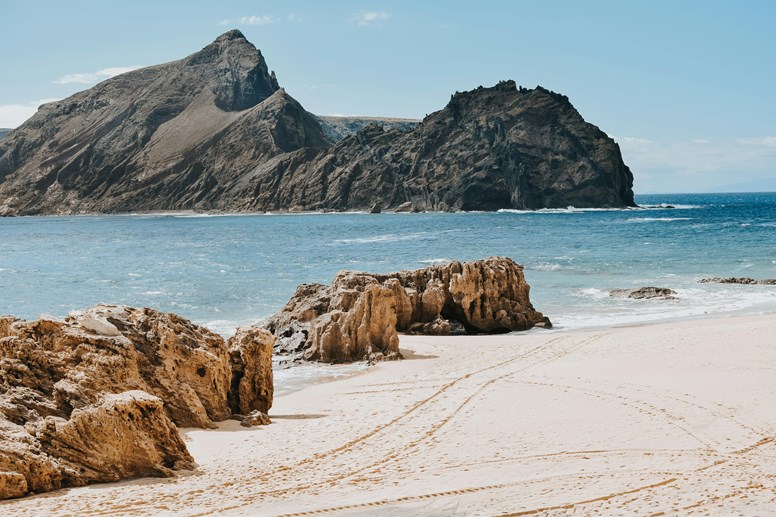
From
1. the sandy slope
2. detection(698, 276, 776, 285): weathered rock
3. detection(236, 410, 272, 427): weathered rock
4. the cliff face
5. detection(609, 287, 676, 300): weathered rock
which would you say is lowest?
detection(236, 410, 272, 427): weathered rock

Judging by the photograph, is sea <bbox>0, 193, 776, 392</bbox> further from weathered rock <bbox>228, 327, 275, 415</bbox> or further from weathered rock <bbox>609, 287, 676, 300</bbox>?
weathered rock <bbox>228, 327, 275, 415</bbox>

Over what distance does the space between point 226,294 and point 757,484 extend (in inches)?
842

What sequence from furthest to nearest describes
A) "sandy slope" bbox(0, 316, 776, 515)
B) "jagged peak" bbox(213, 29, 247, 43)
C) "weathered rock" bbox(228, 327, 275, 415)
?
"jagged peak" bbox(213, 29, 247, 43) → "weathered rock" bbox(228, 327, 275, 415) → "sandy slope" bbox(0, 316, 776, 515)

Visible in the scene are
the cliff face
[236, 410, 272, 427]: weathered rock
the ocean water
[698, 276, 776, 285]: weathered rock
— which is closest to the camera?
[236, 410, 272, 427]: weathered rock

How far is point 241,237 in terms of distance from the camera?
201 ft

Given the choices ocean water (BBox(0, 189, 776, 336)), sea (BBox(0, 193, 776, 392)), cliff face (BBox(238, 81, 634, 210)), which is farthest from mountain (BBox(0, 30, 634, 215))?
sea (BBox(0, 193, 776, 392))

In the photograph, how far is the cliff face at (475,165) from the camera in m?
113

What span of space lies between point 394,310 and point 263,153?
126 m

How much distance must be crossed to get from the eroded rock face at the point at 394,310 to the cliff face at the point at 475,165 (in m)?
92.5

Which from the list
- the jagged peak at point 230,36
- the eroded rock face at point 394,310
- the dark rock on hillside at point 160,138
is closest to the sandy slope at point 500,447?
the eroded rock face at point 394,310

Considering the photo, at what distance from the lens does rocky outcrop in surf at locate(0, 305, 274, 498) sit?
7.61m

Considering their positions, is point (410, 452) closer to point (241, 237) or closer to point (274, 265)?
point (274, 265)

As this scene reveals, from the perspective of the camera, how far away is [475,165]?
375 feet

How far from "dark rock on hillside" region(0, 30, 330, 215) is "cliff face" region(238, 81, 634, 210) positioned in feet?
42.1
